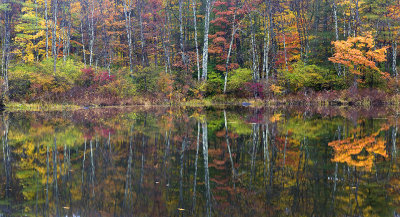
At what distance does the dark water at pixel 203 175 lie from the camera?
529 cm

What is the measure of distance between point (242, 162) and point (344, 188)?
2585 millimetres

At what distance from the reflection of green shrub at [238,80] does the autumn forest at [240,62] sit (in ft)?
0.32

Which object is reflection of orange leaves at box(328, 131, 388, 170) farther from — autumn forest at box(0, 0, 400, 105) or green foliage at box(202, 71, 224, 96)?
green foliage at box(202, 71, 224, 96)

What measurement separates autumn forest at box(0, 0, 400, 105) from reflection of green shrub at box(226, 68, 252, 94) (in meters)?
0.10

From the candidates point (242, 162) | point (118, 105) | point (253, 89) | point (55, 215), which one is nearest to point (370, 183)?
point (242, 162)

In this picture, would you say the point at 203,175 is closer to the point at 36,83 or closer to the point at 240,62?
the point at 36,83

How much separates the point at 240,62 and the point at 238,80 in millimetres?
7482

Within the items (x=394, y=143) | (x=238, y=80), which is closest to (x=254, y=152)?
(x=394, y=143)

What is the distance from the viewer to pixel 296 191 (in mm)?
5816

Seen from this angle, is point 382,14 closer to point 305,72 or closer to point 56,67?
point 305,72

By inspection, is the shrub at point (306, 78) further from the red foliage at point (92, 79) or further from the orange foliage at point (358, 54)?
the red foliage at point (92, 79)

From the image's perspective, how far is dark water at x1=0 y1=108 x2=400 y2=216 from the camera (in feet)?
17.3

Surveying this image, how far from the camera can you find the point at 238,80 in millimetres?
35438

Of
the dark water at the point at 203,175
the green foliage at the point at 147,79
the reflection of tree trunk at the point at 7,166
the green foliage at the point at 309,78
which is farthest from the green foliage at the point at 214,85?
the reflection of tree trunk at the point at 7,166
